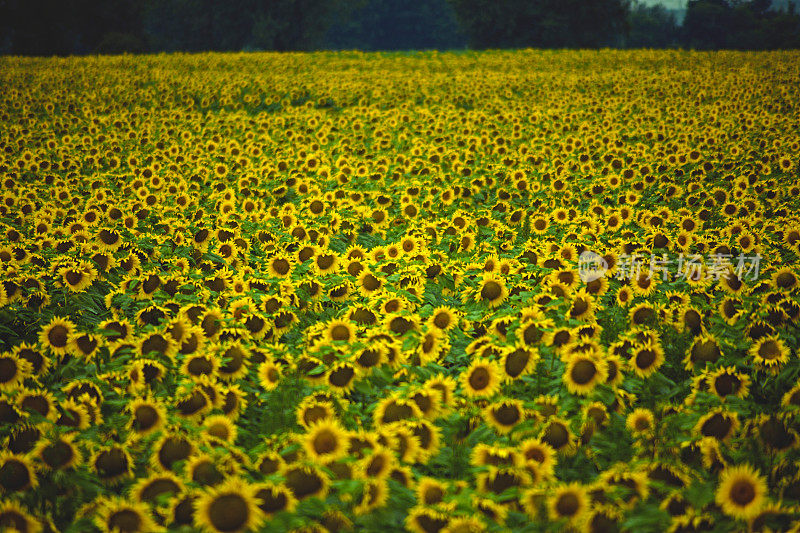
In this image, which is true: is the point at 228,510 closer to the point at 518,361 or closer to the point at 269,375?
the point at 269,375

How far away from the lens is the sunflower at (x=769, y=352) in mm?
3506

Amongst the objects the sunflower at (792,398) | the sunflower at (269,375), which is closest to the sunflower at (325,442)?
the sunflower at (269,375)

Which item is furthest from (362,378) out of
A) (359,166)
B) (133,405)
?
(359,166)

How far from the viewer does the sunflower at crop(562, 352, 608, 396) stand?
132 inches

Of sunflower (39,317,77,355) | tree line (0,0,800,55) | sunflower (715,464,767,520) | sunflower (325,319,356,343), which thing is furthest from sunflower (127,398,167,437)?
tree line (0,0,800,55)

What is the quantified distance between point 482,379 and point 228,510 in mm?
1655

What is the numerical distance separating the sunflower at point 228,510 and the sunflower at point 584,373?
1914 mm

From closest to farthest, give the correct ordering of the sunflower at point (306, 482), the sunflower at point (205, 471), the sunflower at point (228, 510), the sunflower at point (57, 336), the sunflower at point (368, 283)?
the sunflower at point (228, 510) < the sunflower at point (306, 482) < the sunflower at point (205, 471) < the sunflower at point (57, 336) < the sunflower at point (368, 283)

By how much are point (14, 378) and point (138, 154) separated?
22.9 ft

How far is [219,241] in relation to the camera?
575cm

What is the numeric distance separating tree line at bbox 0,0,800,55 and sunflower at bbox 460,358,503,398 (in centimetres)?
3826

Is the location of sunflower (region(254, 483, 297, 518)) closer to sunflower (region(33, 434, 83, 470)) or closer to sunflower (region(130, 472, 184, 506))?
sunflower (region(130, 472, 184, 506))

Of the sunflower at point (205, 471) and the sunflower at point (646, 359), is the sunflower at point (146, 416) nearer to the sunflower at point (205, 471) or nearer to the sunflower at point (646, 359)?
the sunflower at point (205, 471)

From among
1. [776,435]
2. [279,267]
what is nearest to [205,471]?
[279,267]
